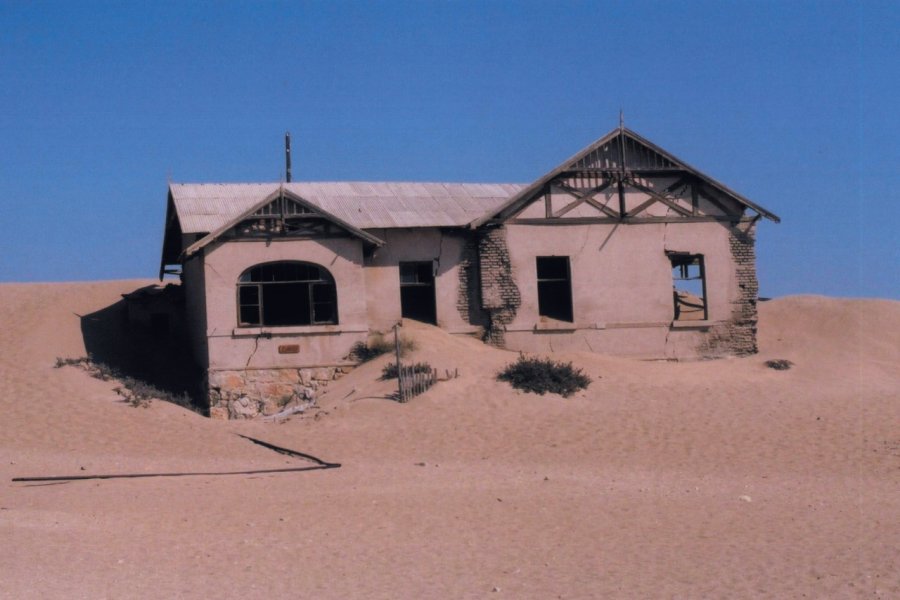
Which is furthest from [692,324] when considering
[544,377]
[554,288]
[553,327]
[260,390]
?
A: [260,390]

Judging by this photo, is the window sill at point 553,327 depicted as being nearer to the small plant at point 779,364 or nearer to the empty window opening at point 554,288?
the empty window opening at point 554,288

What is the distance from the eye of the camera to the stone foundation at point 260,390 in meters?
23.5

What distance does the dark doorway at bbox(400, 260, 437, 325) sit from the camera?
87.5ft

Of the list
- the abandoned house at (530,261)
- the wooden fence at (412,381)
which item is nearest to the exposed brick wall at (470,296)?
the abandoned house at (530,261)

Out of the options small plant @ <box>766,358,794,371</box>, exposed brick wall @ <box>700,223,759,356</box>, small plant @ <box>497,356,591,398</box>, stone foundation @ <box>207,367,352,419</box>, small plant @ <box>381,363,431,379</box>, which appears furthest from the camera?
exposed brick wall @ <box>700,223,759,356</box>

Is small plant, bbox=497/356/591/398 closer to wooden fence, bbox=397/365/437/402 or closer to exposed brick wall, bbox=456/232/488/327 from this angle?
wooden fence, bbox=397/365/437/402

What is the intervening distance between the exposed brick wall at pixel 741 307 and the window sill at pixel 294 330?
9410 mm

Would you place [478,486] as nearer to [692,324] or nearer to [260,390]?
[260,390]

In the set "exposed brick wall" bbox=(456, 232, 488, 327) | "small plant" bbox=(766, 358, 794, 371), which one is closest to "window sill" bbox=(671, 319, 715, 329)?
"small plant" bbox=(766, 358, 794, 371)

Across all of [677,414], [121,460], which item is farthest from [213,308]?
[677,414]

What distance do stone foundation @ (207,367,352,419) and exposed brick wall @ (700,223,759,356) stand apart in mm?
10169

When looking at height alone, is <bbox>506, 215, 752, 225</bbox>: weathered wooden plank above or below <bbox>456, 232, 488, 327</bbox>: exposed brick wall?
above

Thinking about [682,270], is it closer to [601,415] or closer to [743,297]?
[743,297]

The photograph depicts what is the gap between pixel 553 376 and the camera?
74.5 ft
